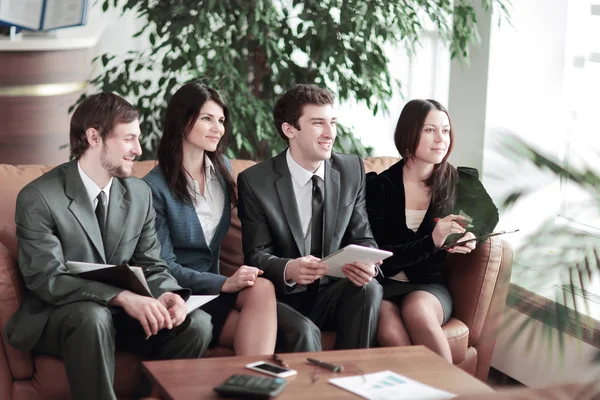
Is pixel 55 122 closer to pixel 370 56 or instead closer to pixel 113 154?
pixel 370 56

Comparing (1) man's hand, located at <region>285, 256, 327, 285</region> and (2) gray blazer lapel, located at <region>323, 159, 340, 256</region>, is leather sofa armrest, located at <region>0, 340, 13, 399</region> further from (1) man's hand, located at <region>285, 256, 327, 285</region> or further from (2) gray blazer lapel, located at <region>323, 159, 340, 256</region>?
(2) gray blazer lapel, located at <region>323, 159, 340, 256</region>

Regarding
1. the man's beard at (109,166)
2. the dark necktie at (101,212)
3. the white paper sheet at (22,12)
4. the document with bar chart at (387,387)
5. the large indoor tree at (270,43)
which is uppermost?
the white paper sheet at (22,12)

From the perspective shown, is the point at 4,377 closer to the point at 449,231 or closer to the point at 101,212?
the point at 101,212

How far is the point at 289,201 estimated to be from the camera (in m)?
2.93

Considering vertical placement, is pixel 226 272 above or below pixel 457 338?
above

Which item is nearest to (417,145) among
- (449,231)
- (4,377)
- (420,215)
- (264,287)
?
(420,215)

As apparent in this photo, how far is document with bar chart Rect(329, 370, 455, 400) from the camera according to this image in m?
1.96

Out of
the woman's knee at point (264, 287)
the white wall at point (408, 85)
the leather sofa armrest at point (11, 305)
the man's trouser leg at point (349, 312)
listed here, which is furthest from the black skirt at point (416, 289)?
the white wall at point (408, 85)

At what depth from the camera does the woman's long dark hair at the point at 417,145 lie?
3.02 metres

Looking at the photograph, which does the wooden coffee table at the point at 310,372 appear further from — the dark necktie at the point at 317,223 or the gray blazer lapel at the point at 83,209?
the dark necktie at the point at 317,223

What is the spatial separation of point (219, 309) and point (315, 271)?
0.34 m

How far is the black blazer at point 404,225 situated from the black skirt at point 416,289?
1.7 inches

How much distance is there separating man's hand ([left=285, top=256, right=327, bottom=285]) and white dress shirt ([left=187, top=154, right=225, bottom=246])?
37 centimetres

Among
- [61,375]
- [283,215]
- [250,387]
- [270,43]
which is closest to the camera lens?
[250,387]
